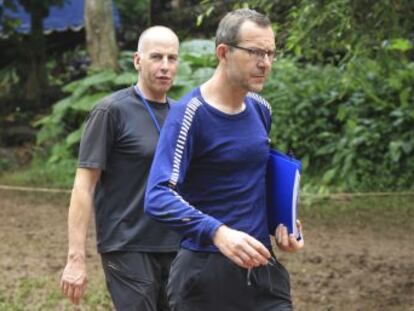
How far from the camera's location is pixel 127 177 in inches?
176

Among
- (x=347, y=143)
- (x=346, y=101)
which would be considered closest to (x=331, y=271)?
(x=347, y=143)

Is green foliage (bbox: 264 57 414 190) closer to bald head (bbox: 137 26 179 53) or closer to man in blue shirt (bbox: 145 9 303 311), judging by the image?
bald head (bbox: 137 26 179 53)

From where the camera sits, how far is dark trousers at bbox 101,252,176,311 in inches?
176

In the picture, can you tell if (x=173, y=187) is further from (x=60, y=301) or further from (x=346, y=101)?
(x=346, y=101)

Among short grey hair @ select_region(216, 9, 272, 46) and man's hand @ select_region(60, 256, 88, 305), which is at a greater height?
short grey hair @ select_region(216, 9, 272, 46)

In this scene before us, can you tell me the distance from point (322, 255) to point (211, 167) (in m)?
5.99

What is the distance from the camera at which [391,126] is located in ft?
43.4

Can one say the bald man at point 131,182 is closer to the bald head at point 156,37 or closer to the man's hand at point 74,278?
the bald head at point 156,37

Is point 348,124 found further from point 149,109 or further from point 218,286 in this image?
point 218,286

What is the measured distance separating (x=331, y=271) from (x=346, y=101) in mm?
5982

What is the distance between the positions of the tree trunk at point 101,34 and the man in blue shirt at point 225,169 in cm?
1311

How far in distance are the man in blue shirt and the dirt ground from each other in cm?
386

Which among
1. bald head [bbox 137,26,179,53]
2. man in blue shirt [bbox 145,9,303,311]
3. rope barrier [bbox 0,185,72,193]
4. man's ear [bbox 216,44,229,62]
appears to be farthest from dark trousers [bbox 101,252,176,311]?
rope barrier [bbox 0,185,72,193]

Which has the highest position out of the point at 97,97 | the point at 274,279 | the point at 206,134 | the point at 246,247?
the point at 206,134
